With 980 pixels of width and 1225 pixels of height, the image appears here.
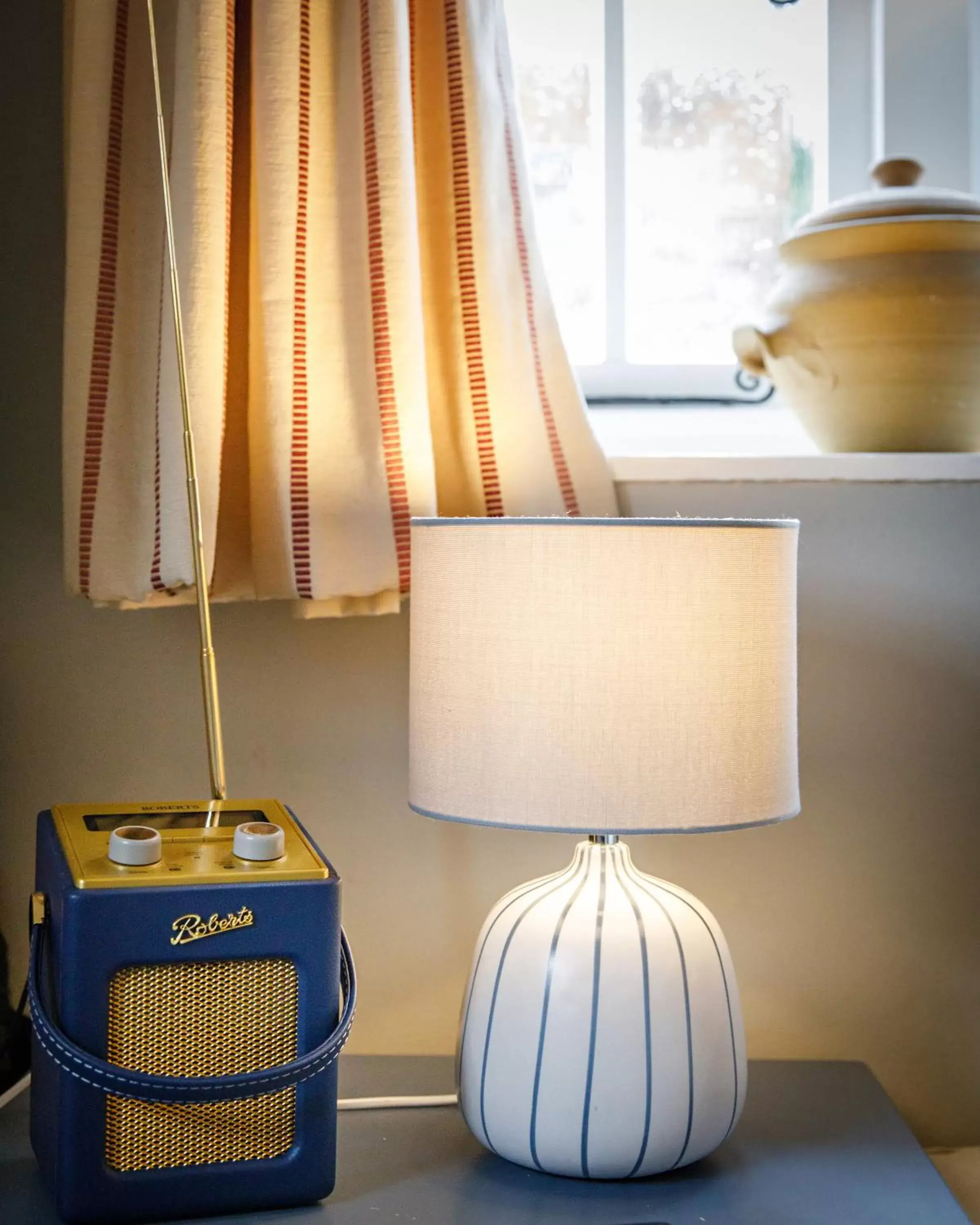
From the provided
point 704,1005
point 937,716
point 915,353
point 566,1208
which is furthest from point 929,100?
point 566,1208

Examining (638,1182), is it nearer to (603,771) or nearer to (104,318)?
(603,771)

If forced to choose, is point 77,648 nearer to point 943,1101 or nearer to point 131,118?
point 131,118

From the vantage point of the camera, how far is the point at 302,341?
3.50 ft

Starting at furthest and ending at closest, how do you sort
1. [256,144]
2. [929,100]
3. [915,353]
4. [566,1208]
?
[929,100]
[915,353]
[256,144]
[566,1208]

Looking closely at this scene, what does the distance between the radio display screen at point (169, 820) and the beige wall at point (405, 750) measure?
0.92 ft

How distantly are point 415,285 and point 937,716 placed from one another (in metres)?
0.65

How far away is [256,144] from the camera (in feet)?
3.48

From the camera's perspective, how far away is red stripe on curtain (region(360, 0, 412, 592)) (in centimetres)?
106

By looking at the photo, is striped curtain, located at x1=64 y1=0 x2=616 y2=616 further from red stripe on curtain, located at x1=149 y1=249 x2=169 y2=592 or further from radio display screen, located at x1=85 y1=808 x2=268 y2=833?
radio display screen, located at x1=85 y1=808 x2=268 y2=833

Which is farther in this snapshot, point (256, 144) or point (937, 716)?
point (937, 716)

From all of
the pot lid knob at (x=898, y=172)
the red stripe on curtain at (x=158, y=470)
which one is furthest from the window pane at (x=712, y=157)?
the red stripe on curtain at (x=158, y=470)

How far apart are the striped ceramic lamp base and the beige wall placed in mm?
327

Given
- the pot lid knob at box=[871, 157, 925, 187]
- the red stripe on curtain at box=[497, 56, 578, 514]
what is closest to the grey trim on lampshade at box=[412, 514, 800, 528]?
the red stripe on curtain at box=[497, 56, 578, 514]

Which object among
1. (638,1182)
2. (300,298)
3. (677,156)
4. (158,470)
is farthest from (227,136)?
(638,1182)
